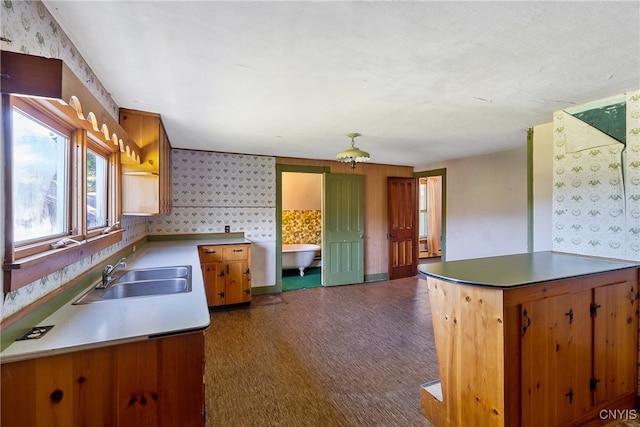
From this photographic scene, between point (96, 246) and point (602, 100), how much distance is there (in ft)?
12.5

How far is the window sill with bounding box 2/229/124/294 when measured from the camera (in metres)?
1.03

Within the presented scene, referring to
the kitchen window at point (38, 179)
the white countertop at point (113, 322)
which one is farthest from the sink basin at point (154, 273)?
the kitchen window at point (38, 179)

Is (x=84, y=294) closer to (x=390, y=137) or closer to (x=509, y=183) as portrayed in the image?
(x=390, y=137)

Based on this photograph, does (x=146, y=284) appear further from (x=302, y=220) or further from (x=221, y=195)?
(x=302, y=220)

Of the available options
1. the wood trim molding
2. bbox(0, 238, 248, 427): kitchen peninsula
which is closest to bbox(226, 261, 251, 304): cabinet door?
bbox(0, 238, 248, 427): kitchen peninsula

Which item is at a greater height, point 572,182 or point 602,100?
point 602,100

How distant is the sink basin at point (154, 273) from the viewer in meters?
2.29

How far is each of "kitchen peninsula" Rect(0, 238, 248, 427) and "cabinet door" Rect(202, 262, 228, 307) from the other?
2512 millimetres

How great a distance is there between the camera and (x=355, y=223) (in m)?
5.42

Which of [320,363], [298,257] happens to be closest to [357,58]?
[320,363]

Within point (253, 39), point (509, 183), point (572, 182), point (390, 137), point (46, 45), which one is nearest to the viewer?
point (46, 45)

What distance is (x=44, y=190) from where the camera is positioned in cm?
143

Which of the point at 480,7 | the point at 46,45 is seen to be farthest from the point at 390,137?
the point at 46,45

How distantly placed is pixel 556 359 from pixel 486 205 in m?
3.27
